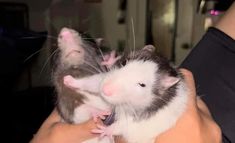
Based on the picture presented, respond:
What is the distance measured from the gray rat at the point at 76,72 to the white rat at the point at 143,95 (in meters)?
0.08

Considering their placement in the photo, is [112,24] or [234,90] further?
[112,24]

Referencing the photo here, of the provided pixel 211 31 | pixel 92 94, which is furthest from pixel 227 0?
pixel 92 94

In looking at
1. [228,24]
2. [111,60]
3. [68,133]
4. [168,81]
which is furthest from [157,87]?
[228,24]

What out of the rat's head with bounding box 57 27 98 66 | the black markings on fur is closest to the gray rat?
the rat's head with bounding box 57 27 98 66

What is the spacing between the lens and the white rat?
104 centimetres

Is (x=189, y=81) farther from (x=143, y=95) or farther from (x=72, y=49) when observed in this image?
(x=72, y=49)

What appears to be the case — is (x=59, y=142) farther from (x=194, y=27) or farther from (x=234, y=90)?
(x=194, y=27)

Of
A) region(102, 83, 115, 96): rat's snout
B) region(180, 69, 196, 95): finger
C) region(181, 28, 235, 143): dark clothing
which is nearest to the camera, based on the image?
region(102, 83, 115, 96): rat's snout

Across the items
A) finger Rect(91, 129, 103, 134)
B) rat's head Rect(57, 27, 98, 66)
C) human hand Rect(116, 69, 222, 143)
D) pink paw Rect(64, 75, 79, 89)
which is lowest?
finger Rect(91, 129, 103, 134)

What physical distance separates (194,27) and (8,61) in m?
1.46

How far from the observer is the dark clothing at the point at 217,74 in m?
1.23

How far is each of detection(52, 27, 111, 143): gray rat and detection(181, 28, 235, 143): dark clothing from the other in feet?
0.90

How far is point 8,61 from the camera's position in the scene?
113 inches

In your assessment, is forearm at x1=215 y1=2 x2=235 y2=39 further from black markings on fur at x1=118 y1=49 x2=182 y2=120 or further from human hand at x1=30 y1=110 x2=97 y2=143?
human hand at x1=30 y1=110 x2=97 y2=143
